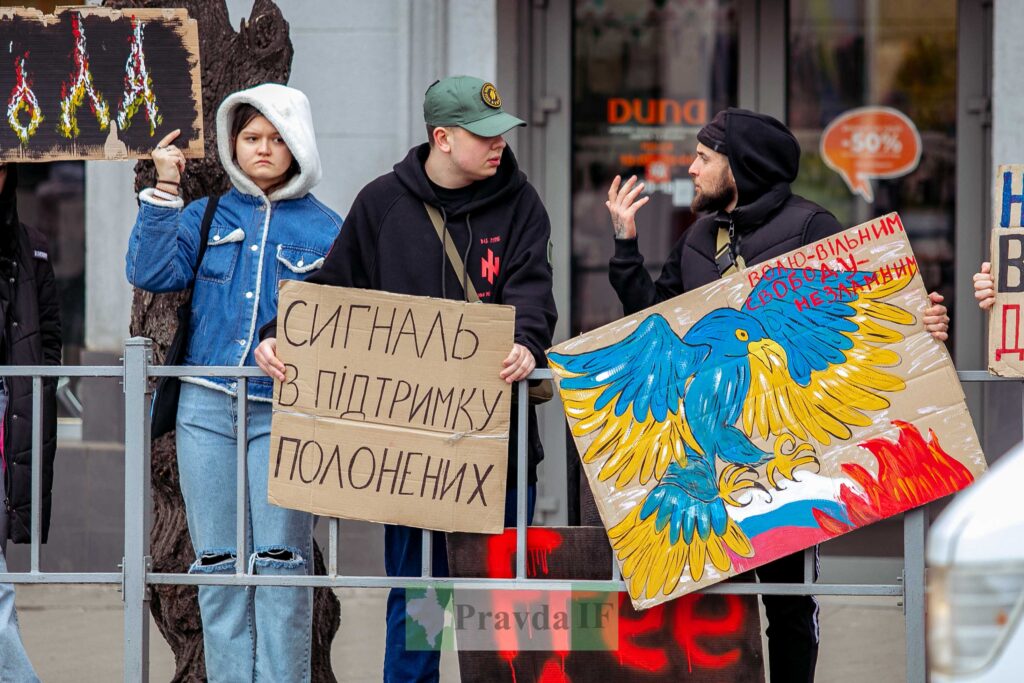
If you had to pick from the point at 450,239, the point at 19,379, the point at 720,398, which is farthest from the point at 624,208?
the point at 19,379

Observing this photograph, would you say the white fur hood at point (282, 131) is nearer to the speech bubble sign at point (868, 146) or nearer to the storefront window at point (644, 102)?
the storefront window at point (644, 102)

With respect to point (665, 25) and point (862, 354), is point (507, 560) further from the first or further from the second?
point (665, 25)

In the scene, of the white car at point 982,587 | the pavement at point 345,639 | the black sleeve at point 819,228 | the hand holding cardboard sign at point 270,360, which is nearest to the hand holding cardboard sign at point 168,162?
the hand holding cardboard sign at point 270,360

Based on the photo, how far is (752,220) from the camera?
4.81 m

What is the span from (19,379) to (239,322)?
0.90 meters

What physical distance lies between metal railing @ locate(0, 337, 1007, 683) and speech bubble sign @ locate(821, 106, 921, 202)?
4017 millimetres

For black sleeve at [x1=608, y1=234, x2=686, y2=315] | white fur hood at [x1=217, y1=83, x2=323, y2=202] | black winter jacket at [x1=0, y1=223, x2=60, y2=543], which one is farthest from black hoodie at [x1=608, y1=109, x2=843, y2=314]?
black winter jacket at [x1=0, y1=223, x2=60, y2=543]

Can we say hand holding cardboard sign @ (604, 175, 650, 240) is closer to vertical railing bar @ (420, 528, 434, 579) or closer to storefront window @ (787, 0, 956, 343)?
vertical railing bar @ (420, 528, 434, 579)

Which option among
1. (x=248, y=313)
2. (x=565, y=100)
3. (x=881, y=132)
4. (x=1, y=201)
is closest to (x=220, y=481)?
(x=248, y=313)

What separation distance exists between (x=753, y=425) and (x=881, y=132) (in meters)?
4.31

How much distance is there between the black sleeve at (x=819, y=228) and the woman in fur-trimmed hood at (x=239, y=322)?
148 cm

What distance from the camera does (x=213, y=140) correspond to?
564 centimetres

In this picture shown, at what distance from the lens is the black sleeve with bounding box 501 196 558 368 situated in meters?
4.62

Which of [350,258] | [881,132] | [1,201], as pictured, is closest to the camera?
[350,258]
